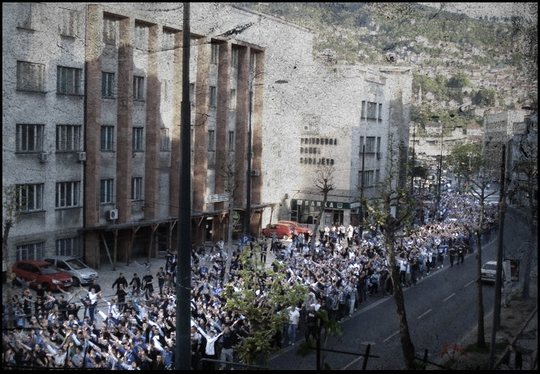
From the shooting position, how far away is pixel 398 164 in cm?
969

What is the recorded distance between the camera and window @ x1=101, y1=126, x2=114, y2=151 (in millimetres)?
10302

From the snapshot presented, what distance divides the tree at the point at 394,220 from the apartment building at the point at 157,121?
42.3 inches

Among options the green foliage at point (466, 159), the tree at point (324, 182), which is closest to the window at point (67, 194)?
the tree at point (324, 182)

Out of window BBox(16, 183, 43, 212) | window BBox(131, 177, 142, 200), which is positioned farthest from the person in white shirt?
window BBox(16, 183, 43, 212)

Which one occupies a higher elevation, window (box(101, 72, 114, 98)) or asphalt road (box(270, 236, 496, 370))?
window (box(101, 72, 114, 98))

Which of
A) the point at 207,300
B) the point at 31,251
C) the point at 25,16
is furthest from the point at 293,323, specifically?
the point at 25,16

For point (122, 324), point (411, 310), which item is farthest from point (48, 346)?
point (411, 310)

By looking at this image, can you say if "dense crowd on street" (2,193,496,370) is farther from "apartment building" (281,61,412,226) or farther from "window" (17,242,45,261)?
"apartment building" (281,61,412,226)

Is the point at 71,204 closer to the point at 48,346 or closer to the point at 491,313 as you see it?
the point at 48,346

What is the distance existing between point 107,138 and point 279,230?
10.3 feet

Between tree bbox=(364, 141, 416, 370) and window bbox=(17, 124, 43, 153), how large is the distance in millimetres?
3964

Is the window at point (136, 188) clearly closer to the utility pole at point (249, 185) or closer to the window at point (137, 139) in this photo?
the window at point (137, 139)

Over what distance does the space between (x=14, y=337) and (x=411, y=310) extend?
4.84 metres

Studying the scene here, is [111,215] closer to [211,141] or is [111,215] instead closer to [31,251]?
[31,251]
